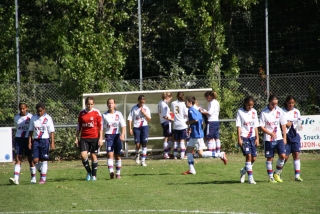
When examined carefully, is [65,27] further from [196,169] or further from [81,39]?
[196,169]

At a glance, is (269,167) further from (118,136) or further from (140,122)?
(140,122)

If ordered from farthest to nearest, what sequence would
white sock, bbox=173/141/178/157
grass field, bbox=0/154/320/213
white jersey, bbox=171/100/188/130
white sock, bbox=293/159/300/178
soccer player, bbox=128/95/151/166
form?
white sock, bbox=173/141/178/157, white jersey, bbox=171/100/188/130, soccer player, bbox=128/95/151/166, white sock, bbox=293/159/300/178, grass field, bbox=0/154/320/213

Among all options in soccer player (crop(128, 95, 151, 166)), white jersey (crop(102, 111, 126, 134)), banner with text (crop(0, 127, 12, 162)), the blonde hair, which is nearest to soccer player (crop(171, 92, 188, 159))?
the blonde hair

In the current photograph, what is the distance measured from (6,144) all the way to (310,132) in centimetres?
981

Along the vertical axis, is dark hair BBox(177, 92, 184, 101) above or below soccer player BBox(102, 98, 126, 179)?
above

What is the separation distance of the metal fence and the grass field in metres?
3.91

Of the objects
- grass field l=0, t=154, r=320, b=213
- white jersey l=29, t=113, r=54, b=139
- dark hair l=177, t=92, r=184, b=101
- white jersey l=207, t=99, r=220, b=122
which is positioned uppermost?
dark hair l=177, t=92, r=184, b=101

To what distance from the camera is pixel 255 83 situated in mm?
21922

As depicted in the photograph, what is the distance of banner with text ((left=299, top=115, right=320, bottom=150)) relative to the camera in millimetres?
20188

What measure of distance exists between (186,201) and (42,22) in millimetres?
15838

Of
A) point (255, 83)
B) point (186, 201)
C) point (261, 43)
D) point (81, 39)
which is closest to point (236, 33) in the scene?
point (261, 43)

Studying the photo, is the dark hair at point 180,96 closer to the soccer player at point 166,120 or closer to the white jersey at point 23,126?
the soccer player at point 166,120

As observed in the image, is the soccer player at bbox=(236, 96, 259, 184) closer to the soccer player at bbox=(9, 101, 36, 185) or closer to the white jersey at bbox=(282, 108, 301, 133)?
the white jersey at bbox=(282, 108, 301, 133)

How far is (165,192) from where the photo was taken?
12.7m
